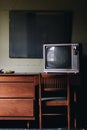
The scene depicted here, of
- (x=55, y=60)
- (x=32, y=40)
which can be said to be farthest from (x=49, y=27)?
(x=55, y=60)

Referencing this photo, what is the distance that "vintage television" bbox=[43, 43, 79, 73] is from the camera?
505 cm

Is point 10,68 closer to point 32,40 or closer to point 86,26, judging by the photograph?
point 32,40

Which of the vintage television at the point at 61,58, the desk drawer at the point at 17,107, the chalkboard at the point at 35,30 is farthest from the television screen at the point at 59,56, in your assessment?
the desk drawer at the point at 17,107

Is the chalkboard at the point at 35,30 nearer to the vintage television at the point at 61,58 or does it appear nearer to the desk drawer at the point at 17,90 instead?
the vintage television at the point at 61,58

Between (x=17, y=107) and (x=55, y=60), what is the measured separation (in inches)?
36.8

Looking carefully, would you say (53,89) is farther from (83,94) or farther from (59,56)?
(83,94)

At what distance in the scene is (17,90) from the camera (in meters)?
4.95

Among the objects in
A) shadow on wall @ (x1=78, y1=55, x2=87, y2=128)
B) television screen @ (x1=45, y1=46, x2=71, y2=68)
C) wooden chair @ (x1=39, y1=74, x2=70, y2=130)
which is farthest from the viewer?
shadow on wall @ (x1=78, y1=55, x2=87, y2=128)

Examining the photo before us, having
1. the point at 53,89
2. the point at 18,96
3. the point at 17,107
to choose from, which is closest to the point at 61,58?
the point at 53,89

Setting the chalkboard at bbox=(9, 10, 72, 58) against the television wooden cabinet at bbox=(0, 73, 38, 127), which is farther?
the chalkboard at bbox=(9, 10, 72, 58)

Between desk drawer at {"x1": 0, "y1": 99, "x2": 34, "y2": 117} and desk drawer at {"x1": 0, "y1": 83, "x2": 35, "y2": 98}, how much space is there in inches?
3.0

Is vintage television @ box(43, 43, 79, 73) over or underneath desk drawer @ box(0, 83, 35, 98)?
over

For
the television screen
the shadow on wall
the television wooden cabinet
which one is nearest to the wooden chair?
the television wooden cabinet

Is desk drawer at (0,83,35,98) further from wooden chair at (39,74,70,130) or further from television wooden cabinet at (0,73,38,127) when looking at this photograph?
wooden chair at (39,74,70,130)
